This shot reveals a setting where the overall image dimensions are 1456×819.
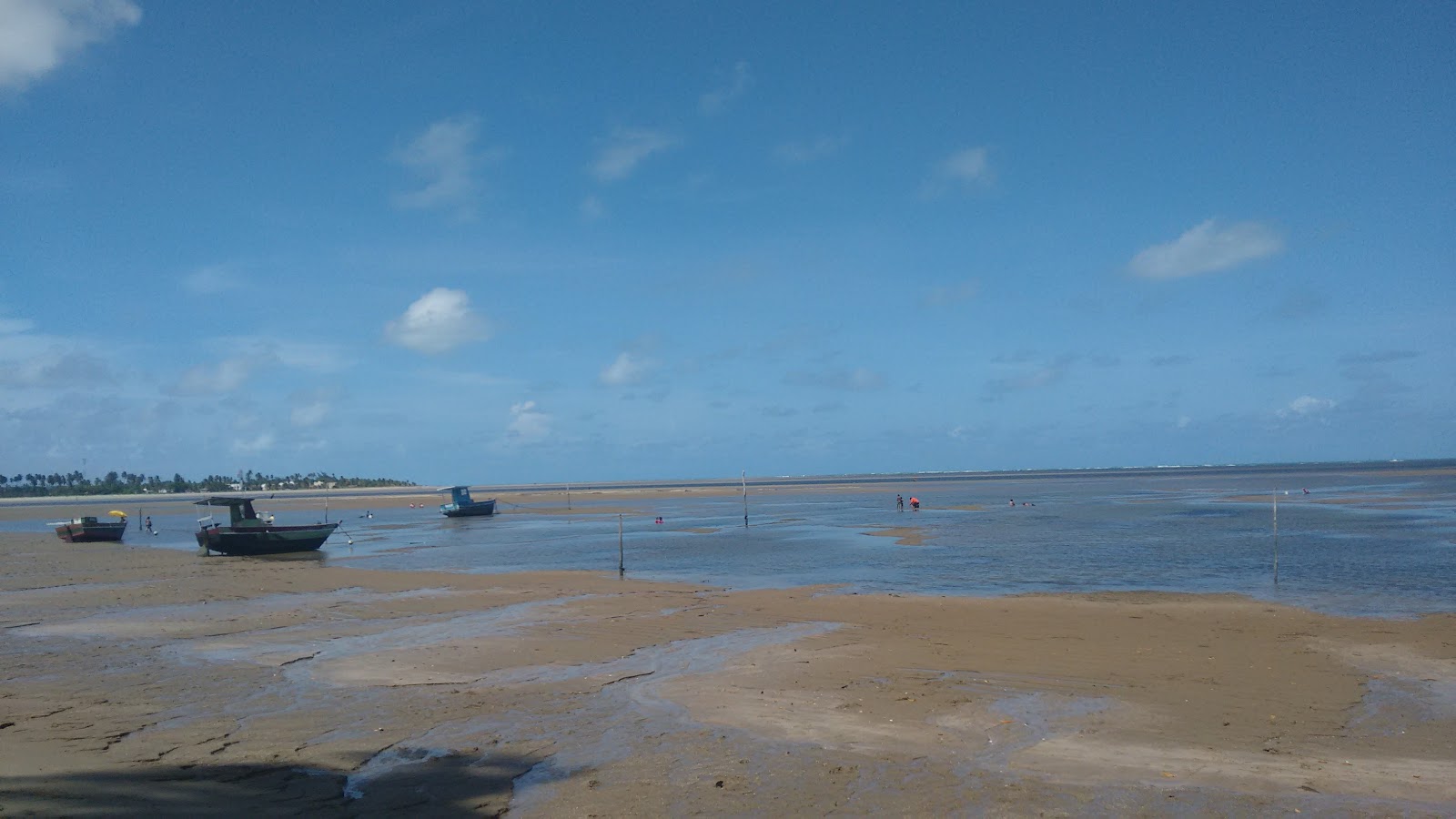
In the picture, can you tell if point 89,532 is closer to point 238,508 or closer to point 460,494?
point 238,508

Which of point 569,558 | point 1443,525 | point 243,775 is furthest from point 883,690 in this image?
point 1443,525

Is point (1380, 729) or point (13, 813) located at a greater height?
point (13, 813)

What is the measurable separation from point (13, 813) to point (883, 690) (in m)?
9.24

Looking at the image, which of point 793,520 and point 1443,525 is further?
point 793,520

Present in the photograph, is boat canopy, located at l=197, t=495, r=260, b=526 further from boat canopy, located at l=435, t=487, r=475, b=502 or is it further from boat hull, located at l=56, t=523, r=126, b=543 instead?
boat canopy, located at l=435, t=487, r=475, b=502

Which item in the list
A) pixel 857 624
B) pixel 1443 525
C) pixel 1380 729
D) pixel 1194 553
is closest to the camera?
pixel 1380 729

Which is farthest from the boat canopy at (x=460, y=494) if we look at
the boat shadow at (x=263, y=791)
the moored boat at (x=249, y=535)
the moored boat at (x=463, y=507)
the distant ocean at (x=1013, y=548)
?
the boat shadow at (x=263, y=791)

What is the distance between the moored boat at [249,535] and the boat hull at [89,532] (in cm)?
1200

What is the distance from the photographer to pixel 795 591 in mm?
23641

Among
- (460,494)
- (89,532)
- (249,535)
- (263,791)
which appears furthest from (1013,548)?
(89,532)

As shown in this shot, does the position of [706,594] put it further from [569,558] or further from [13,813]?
[13,813]

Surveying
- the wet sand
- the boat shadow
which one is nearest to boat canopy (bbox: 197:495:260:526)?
the wet sand

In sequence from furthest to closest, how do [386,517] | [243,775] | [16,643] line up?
[386,517]
[16,643]
[243,775]

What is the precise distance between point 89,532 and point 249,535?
49.0ft
